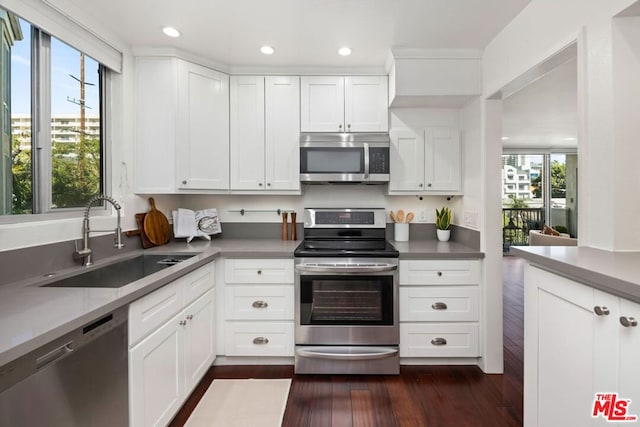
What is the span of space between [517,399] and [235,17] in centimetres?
303

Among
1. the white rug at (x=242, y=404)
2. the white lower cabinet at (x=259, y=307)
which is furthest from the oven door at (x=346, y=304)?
the white rug at (x=242, y=404)

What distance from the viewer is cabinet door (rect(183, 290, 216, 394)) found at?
1966 millimetres

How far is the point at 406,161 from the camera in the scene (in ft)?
9.13

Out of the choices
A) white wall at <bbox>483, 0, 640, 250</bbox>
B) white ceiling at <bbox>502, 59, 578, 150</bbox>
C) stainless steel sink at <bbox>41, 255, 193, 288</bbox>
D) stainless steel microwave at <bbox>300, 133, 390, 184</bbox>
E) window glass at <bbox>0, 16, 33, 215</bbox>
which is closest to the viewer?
white wall at <bbox>483, 0, 640, 250</bbox>

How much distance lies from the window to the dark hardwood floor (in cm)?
151

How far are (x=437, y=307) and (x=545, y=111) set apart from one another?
11.4ft

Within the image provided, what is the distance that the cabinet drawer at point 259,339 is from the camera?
96.5 inches

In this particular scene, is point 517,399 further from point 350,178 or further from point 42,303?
point 42,303

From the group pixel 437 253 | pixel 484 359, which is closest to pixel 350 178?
pixel 437 253

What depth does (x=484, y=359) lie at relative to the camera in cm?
240

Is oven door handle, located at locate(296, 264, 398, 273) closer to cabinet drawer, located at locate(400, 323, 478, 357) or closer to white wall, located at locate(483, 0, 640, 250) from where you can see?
cabinet drawer, located at locate(400, 323, 478, 357)

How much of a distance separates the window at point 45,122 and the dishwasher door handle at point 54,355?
3.28 ft

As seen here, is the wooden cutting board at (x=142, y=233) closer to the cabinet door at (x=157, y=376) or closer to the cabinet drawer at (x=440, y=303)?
the cabinet door at (x=157, y=376)

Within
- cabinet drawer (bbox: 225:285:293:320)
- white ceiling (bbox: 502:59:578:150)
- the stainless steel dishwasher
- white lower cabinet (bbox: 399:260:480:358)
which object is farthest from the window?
white ceiling (bbox: 502:59:578:150)
